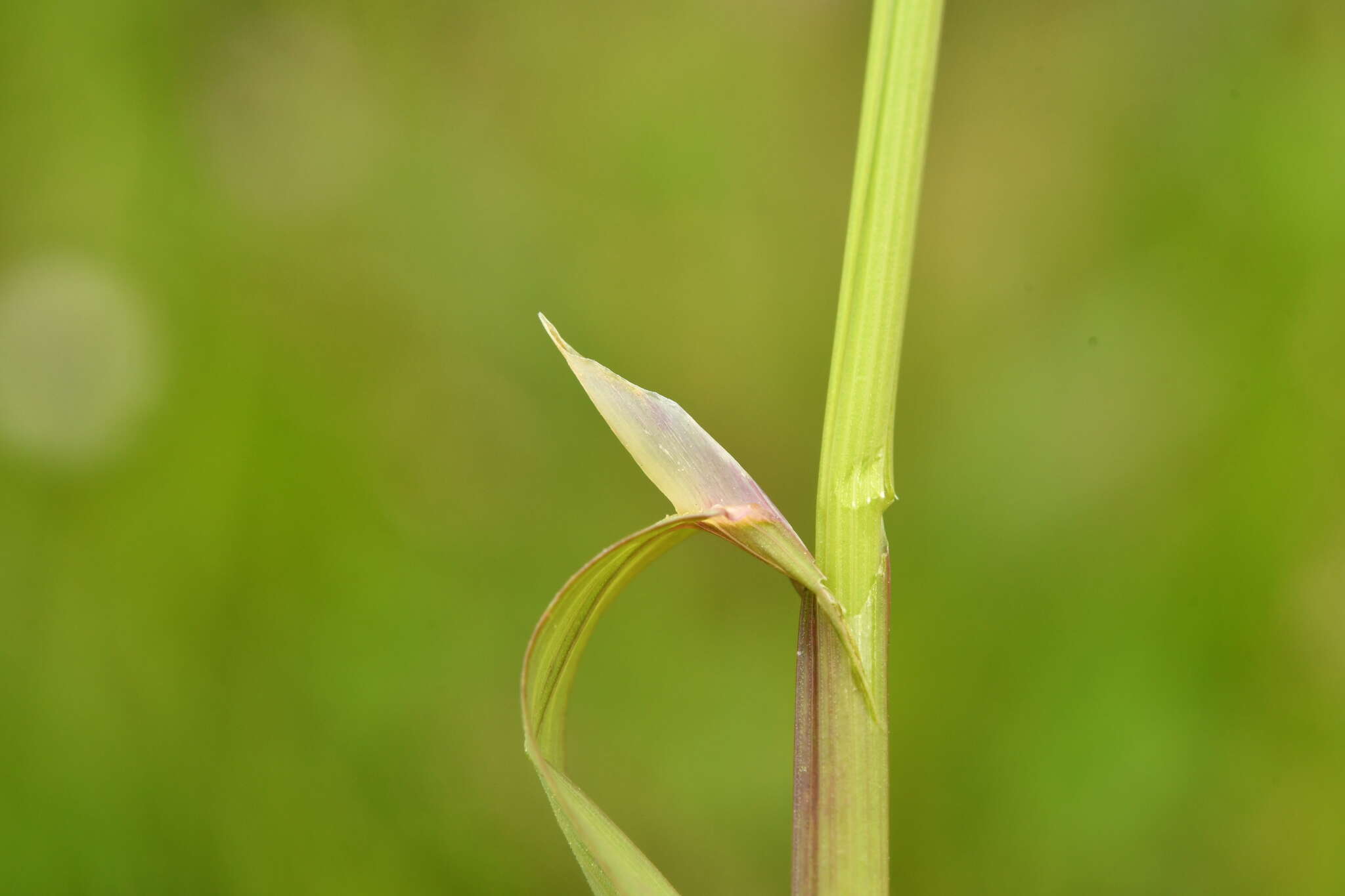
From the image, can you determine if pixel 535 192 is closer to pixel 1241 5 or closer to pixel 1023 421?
pixel 1023 421

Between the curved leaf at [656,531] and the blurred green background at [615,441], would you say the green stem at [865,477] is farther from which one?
the blurred green background at [615,441]

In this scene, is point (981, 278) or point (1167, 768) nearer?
point (1167, 768)

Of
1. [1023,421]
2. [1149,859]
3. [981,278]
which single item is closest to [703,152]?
[981,278]

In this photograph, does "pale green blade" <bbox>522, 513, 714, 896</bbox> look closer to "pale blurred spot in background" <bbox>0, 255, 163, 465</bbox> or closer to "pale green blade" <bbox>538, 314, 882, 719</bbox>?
"pale green blade" <bbox>538, 314, 882, 719</bbox>

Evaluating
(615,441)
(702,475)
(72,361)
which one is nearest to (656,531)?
(702,475)

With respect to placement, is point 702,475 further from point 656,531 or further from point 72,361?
point 72,361

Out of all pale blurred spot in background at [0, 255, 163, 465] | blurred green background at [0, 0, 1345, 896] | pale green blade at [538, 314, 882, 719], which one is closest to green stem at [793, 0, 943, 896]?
pale green blade at [538, 314, 882, 719]
